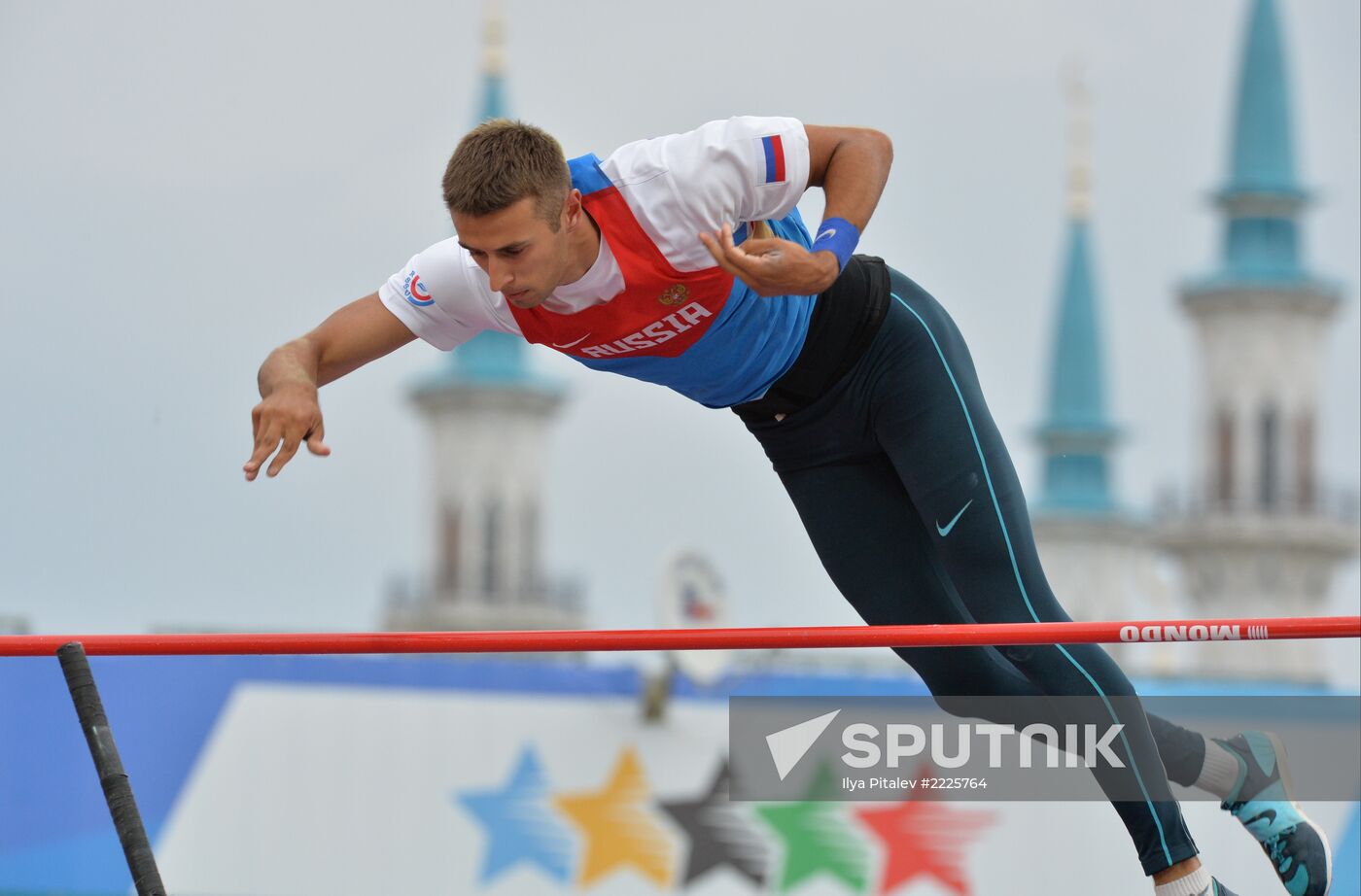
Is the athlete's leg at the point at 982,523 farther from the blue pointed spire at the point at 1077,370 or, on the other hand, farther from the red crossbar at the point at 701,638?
the blue pointed spire at the point at 1077,370

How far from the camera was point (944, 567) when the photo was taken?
456 cm

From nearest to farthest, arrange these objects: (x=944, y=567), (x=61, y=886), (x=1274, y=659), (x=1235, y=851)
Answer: (x=944, y=567) → (x=1235, y=851) → (x=61, y=886) → (x=1274, y=659)

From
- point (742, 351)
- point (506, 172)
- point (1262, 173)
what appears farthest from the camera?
point (1262, 173)

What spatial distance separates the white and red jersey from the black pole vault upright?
96cm

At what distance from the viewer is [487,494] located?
62.6 metres

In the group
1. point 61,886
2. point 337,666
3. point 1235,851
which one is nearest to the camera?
point 1235,851

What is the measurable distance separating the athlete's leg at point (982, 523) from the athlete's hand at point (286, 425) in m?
1.14

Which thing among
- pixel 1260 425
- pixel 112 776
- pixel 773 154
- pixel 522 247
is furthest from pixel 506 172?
pixel 1260 425

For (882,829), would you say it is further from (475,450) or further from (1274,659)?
(475,450)

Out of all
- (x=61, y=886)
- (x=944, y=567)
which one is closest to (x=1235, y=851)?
(x=944, y=567)

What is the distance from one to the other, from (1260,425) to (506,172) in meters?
55.1

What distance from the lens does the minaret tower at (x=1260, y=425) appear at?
175ft

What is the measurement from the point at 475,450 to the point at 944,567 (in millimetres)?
57868

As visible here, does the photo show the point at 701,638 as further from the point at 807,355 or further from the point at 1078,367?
the point at 1078,367
